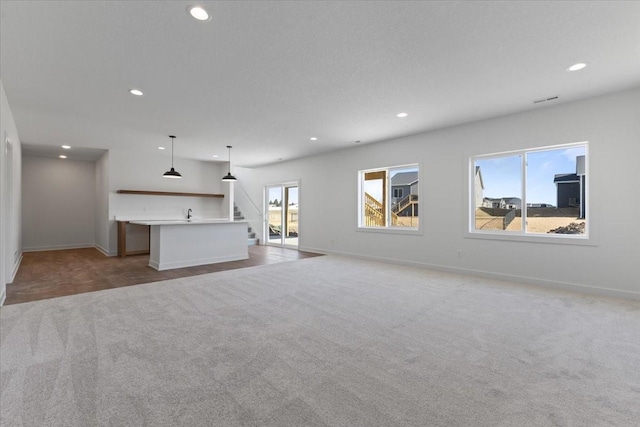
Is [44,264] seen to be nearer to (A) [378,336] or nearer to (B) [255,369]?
(B) [255,369]

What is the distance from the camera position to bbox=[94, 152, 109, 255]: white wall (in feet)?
24.4

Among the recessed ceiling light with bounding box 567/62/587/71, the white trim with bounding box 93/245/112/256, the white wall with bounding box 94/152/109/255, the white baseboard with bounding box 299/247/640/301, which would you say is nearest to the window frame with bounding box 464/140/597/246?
the white baseboard with bounding box 299/247/640/301

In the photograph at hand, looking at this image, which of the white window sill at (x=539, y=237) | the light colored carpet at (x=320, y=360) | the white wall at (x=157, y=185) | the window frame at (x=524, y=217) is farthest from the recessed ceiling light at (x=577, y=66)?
the white wall at (x=157, y=185)

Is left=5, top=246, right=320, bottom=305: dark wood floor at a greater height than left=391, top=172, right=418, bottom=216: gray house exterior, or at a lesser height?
lesser

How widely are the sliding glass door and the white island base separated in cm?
229

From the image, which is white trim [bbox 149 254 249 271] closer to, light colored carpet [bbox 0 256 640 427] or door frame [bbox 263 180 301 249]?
light colored carpet [bbox 0 256 640 427]

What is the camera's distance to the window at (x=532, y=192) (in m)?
4.27

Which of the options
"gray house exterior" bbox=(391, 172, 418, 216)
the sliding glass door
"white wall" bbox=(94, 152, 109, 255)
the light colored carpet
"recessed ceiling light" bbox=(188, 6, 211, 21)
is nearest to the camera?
the light colored carpet

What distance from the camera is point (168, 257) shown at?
568 cm

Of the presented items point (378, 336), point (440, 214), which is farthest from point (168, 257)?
point (440, 214)

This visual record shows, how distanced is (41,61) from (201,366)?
11.5 ft

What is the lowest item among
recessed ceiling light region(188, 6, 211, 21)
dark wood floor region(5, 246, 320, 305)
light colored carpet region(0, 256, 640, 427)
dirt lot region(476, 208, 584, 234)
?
light colored carpet region(0, 256, 640, 427)

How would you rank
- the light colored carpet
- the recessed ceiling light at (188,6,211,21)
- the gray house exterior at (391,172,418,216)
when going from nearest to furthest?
1. the light colored carpet
2. the recessed ceiling light at (188,6,211,21)
3. the gray house exterior at (391,172,418,216)

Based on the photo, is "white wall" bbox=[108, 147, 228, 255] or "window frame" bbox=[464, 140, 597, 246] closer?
"window frame" bbox=[464, 140, 597, 246]
